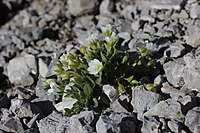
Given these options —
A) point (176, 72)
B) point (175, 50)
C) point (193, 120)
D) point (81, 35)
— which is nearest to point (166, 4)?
point (175, 50)

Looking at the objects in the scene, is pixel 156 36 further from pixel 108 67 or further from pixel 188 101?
pixel 188 101

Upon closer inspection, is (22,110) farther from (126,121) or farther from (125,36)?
(125,36)

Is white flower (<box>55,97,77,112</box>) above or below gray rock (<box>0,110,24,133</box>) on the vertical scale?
above

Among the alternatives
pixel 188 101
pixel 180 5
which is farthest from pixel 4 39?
pixel 188 101

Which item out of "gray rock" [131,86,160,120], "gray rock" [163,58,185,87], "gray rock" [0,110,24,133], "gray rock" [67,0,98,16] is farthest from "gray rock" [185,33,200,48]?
"gray rock" [0,110,24,133]

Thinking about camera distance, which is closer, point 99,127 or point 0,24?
point 99,127

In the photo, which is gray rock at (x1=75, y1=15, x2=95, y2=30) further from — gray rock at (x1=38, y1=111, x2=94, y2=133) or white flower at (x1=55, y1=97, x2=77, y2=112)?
gray rock at (x1=38, y1=111, x2=94, y2=133)

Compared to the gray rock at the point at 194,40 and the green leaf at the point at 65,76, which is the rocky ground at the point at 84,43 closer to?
the gray rock at the point at 194,40
